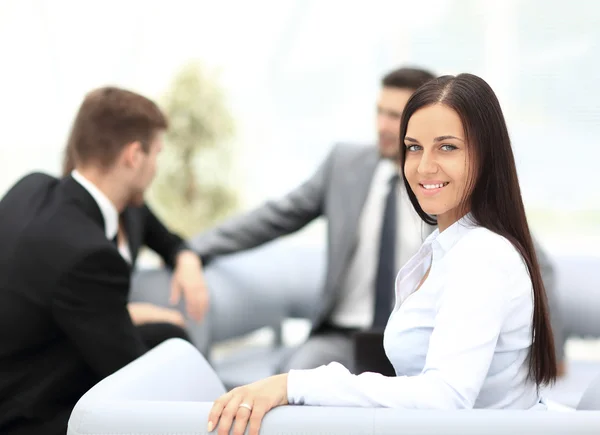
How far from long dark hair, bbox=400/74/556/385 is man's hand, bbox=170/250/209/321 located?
6.28 feet

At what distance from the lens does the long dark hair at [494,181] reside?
1589 mm

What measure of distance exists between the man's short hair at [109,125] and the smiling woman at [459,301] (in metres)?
1.16

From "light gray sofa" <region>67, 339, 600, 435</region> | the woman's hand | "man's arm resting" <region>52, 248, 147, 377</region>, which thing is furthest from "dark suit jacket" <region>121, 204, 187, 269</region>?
the woman's hand

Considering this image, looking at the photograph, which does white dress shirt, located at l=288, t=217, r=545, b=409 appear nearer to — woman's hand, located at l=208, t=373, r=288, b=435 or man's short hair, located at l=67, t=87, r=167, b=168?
woman's hand, located at l=208, t=373, r=288, b=435

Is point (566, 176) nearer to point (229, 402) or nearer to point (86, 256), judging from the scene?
point (86, 256)

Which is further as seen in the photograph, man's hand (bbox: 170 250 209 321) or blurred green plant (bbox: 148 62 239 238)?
blurred green plant (bbox: 148 62 239 238)

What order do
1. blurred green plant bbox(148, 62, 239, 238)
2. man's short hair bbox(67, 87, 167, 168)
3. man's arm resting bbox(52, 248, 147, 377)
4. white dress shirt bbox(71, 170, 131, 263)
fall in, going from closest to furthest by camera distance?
man's arm resting bbox(52, 248, 147, 377)
white dress shirt bbox(71, 170, 131, 263)
man's short hair bbox(67, 87, 167, 168)
blurred green plant bbox(148, 62, 239, 238)

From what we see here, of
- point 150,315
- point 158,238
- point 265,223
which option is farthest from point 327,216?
point 150,315

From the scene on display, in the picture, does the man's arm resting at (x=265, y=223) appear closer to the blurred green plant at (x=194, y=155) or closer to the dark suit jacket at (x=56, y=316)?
the blurred green plant at (x=194, y=155)

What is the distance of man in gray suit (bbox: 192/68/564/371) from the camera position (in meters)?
3.36

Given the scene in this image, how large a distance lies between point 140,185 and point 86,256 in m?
0.58

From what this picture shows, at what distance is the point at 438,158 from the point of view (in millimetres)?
1607

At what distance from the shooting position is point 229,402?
148 centimetres

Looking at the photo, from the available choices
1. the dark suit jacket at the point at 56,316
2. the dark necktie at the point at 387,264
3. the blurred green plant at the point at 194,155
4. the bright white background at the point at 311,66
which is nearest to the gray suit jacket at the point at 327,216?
the dark necktie at the point at 387,264
